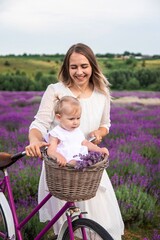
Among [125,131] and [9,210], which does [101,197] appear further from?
[125,131]

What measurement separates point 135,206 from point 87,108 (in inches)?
70.9

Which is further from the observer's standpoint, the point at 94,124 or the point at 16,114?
the point at 16,114

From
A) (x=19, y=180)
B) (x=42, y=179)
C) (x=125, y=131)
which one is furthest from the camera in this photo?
(x=125, y=131)

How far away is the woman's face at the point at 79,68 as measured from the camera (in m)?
3.33

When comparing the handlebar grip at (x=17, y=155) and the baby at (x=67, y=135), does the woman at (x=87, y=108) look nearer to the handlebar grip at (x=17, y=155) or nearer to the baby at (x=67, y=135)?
the handlebar grip at (x=17, y=155)

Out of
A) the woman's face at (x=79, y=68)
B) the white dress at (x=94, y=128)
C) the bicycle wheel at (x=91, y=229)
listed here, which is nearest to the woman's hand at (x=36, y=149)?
the bicycle wheel at (x=91, y=229)

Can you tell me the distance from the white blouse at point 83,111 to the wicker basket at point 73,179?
31.0 inches

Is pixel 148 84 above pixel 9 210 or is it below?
below

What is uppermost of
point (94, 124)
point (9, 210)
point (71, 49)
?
point (71, 49)

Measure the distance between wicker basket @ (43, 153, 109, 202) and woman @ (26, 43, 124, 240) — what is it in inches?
28.0

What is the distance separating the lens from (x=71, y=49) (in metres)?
3.41

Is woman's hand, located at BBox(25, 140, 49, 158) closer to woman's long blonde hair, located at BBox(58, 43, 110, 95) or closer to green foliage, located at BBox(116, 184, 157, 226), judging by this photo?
woman's long blonde hair, located at BBox(58, 43, 110, 95)

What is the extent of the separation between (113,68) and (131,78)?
325 centimetres

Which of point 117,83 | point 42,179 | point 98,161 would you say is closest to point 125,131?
point 42,179
